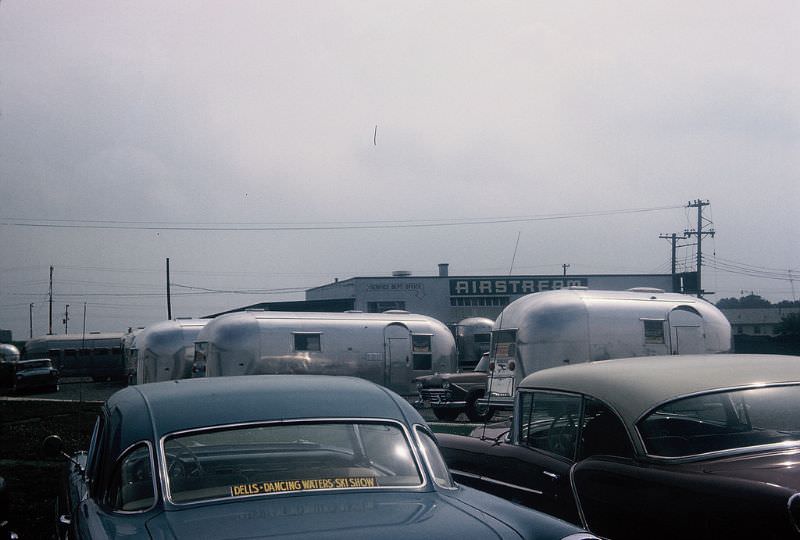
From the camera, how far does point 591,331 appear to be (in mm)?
17125

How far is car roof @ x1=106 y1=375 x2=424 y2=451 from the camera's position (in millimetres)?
3834

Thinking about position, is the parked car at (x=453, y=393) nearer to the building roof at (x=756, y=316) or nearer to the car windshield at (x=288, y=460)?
the car windshield at (x=288, y=460)

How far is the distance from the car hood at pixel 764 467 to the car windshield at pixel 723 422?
0.14 metres

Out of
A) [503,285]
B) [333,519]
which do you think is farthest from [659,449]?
[503,285]

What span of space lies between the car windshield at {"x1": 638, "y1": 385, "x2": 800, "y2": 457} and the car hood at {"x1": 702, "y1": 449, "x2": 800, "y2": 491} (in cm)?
14

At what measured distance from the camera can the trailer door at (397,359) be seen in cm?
2172

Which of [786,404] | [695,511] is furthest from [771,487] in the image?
[786,404]

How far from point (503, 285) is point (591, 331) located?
31009mm

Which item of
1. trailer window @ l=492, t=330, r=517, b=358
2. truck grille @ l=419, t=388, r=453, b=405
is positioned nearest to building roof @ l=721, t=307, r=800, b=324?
truck grille @ l=419, t=388, r=453, b=405

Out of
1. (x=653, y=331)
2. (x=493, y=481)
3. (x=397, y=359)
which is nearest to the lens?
(x=493, y=481)

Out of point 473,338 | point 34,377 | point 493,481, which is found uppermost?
point 493,481

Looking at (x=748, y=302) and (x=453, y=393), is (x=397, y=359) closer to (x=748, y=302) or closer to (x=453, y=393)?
(x=453, y=393)

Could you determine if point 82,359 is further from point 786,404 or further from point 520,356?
point 786,404

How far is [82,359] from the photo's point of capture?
53.1m
